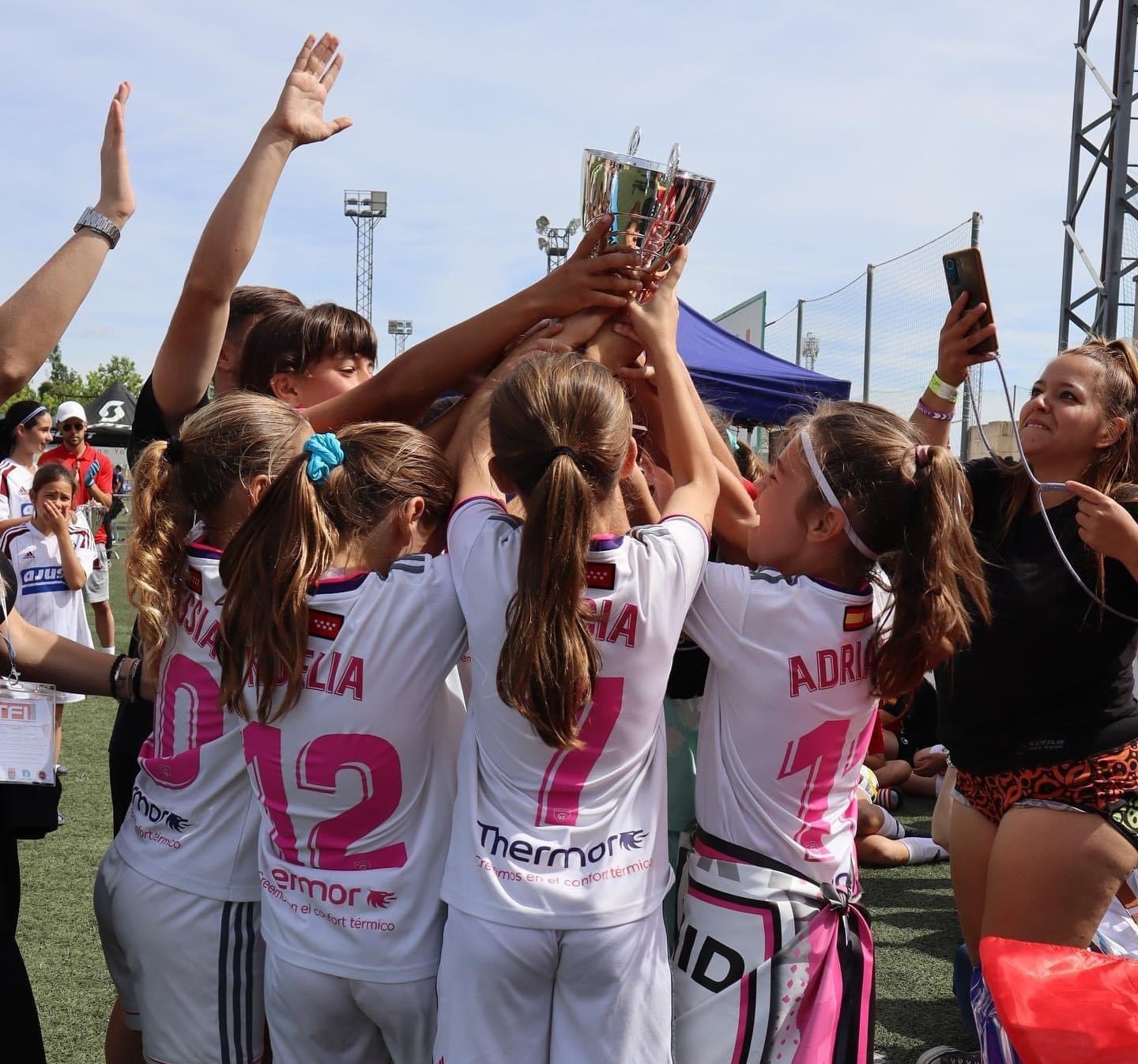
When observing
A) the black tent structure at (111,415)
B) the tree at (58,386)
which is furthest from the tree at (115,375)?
the black tent structure at (111,415)

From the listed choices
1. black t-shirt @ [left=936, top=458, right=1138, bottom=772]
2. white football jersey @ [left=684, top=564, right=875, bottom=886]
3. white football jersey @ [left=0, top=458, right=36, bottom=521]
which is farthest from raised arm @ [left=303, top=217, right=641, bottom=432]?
white football jersey @ [left=0, top=458, right=36, bottom=521]

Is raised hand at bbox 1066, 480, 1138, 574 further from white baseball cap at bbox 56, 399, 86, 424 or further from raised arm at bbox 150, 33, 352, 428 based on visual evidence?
white baseball cap at bbox 56, 399, 86, 424

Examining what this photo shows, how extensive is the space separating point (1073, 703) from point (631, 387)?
4.31ft

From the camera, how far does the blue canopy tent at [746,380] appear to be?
648 cm

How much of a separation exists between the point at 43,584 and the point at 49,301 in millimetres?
5050

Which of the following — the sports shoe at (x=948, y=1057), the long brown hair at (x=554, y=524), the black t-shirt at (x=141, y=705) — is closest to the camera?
the long brown hair at (x=554, y=524)

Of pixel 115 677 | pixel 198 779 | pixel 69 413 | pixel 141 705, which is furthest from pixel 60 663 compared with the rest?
pixel 69 413

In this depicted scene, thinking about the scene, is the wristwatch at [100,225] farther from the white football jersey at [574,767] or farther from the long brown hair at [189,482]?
the white football jersey at [574,767]

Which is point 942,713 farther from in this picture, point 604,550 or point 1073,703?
point 604,550

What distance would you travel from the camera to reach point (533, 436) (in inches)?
67.6

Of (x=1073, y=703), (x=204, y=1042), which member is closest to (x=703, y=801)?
(x=204, y=1042)

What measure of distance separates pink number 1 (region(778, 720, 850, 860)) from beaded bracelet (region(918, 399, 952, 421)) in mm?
1163

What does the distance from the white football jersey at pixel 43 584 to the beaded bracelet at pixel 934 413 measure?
5146 mm

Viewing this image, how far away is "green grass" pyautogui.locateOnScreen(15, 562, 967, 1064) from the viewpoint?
3.29 meters
